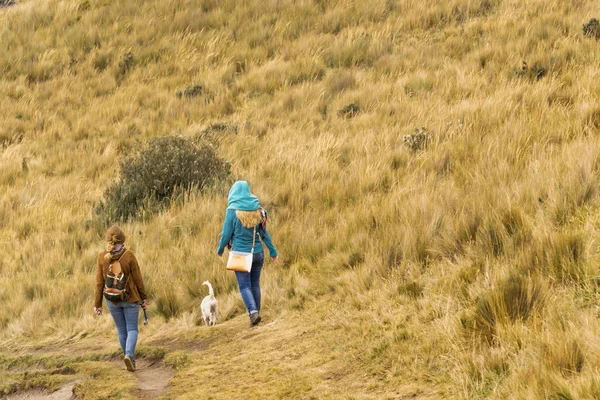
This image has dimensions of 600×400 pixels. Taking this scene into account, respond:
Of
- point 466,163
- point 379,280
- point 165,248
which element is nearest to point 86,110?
point 165,248

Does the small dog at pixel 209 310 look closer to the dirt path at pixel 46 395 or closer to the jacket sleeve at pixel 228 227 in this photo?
the jacket sleeve at pixel 228 227

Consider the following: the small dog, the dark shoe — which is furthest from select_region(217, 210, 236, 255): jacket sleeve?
the dark shoe

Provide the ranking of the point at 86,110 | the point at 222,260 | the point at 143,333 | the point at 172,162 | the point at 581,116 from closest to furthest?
the point at 143,333, the point at 222,260, the point at 581,116, the point at 172,162, the point at 86,110

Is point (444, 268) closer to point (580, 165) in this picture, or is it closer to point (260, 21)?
point (580, 165)

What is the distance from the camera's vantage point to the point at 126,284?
267 inches

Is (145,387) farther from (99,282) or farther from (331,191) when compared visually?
(331,191)

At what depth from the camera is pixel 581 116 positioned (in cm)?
974

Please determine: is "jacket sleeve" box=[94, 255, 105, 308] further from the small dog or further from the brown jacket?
the small dog

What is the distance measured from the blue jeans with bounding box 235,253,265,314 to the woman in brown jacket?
0.97m

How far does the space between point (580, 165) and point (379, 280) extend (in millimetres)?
2246

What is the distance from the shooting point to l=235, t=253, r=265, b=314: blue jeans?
7113mm

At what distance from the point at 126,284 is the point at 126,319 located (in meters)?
0.39

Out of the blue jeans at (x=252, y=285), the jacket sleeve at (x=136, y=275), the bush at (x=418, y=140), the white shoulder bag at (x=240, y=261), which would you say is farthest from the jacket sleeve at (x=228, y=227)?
the bush at (x=418, y=140)

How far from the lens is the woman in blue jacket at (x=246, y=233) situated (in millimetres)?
7188
